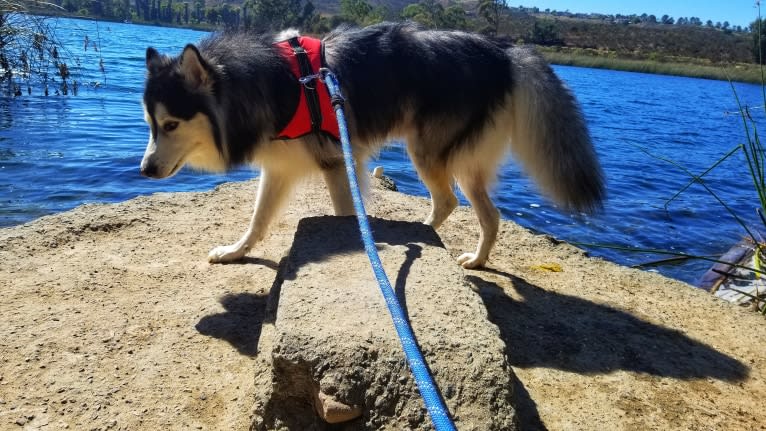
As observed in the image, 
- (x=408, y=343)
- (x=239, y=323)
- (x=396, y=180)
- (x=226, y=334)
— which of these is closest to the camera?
(x=408, y=343)

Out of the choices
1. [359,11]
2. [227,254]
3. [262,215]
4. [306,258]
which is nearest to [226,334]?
[306,258]

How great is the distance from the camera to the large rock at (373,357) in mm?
1903

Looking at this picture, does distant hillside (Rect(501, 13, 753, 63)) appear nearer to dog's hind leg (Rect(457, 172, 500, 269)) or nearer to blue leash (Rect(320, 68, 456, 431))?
dog's hind leg (Rect(457, 172, 500, 269))

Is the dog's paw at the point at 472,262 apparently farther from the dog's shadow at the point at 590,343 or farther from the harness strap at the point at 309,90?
the harness strap at the point at 309,90

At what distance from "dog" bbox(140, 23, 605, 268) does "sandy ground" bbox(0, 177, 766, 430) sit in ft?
1.81

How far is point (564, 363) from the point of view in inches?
116

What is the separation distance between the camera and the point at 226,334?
118 inches

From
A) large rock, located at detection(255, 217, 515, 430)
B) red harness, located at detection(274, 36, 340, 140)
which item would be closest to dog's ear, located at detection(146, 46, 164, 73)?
red harness, located at detection(274, 36, 340, 140)

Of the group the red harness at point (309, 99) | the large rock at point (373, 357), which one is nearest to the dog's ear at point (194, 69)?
the red harness at point (309, 99)

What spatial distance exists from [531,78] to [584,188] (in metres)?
0.85

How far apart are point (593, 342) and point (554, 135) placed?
1.41 metres

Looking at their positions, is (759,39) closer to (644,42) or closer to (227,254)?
(227,254)

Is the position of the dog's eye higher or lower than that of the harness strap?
lower

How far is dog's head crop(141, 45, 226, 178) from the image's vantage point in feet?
10.6
